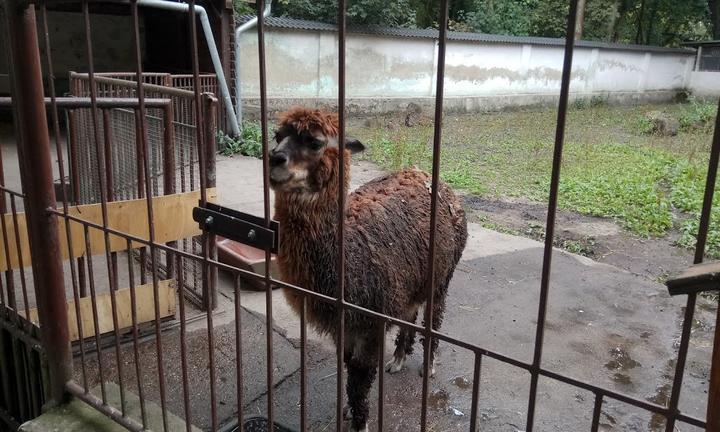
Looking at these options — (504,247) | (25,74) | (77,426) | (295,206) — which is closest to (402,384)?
(295,206)

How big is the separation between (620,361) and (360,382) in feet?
6.96

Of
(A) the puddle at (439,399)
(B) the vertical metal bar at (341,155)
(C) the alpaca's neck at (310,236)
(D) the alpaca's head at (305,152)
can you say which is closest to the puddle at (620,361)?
(A) the puddle at (439,399)

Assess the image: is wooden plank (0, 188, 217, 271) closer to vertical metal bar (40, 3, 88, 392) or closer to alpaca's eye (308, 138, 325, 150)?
vertical metal bar (40, 3, 88, 392)

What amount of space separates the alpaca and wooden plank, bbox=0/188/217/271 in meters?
1.07

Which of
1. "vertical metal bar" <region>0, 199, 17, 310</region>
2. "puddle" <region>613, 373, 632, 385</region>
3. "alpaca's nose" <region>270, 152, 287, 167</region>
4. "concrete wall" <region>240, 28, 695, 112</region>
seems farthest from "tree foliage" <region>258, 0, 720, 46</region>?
"alpaca's nose" <region>270, 152, 287, 167</region>

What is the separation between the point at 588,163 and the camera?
10906 mm

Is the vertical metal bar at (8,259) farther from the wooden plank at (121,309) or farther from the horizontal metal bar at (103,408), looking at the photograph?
the horizontal metal bar at (103,408)

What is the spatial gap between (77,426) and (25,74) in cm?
147

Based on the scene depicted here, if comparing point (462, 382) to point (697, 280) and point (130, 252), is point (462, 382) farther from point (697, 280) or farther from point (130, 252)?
point (697, 280)

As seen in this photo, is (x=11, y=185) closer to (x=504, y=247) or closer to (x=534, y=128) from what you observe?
(x=504, y=247)

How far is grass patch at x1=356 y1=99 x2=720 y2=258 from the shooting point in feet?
26.2

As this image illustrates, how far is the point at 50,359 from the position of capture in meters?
2.51

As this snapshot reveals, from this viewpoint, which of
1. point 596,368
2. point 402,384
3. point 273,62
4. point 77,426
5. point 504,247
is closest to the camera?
point 77,426

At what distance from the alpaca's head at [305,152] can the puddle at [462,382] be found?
1.78 meters
